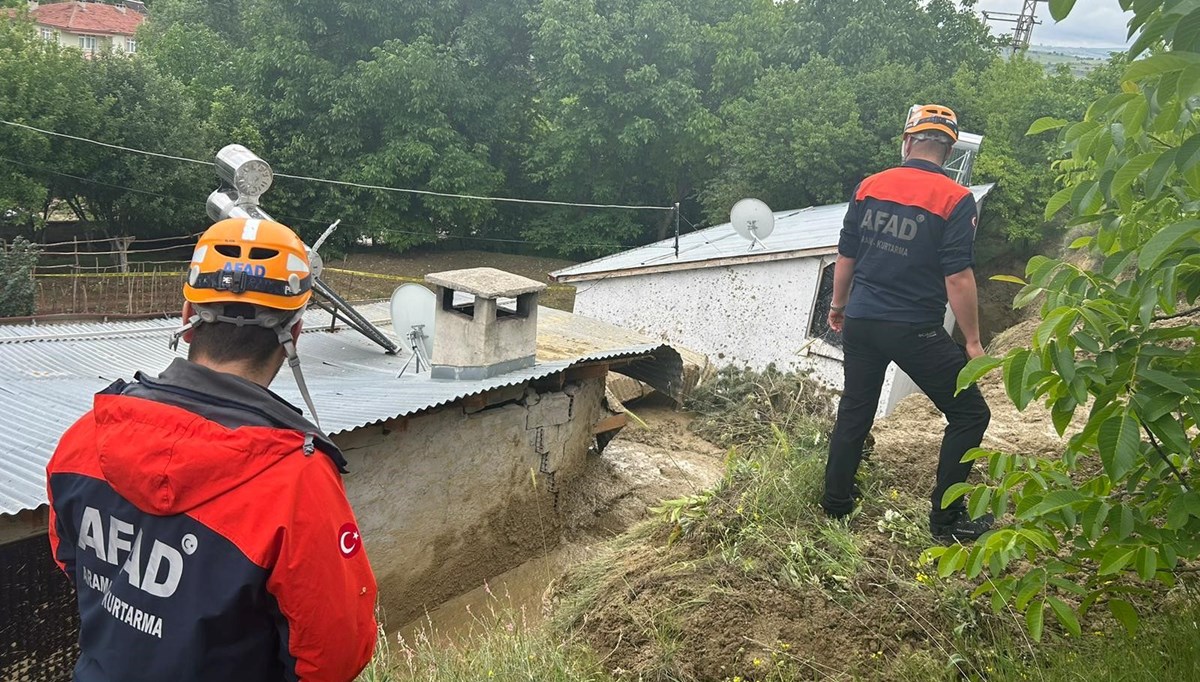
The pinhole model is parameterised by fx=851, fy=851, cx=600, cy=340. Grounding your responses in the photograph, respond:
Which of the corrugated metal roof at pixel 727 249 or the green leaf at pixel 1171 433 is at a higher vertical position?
the green leaf at pixel 1171 433

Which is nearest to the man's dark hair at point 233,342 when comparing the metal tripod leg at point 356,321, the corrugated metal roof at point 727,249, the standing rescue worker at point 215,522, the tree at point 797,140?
the standing rescue worker at point 215,522

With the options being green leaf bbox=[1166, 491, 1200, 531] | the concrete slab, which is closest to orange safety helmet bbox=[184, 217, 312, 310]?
green leaf bbox=[1166, 491, 1200, 531]

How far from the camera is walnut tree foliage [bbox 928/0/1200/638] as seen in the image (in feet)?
5.64

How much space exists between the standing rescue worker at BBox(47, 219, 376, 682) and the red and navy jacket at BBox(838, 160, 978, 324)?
279 centimetres

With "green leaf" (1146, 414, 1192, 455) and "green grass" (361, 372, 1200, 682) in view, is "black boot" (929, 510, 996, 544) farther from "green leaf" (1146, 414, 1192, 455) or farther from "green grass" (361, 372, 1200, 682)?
"green leaf" (1146, 414, 1192, 455)

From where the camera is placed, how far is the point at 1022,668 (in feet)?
9.62

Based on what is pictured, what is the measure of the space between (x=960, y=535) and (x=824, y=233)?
34.7ft

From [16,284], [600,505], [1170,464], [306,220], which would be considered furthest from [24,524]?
[306,220]

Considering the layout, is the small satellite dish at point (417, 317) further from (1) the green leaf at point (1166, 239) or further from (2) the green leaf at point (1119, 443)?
(1) the green leaf at point (1166, 239)

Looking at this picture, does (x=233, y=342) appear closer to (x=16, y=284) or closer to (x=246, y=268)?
(x=246, y=268)

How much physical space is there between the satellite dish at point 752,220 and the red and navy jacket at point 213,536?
12.3 metres

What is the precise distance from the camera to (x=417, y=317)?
9.20 metres

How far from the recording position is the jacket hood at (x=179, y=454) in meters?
1.61

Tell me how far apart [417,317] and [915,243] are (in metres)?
6.38
